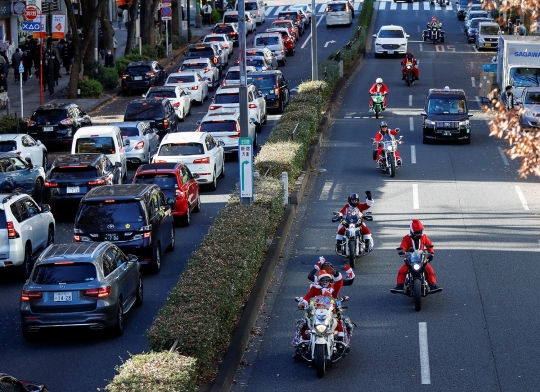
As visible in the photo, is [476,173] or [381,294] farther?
[476,173]

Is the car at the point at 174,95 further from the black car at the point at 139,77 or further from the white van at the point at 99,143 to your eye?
the white van at the point at 99,143

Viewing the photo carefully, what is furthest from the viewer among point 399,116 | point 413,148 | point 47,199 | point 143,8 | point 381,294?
point 143,8

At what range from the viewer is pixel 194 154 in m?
27.5

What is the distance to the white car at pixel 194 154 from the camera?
89.7ft

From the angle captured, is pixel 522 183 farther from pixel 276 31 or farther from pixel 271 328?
pixel 276 31

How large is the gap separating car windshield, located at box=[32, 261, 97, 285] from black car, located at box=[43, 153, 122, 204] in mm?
8671

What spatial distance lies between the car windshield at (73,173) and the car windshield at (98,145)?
3487 millimetres

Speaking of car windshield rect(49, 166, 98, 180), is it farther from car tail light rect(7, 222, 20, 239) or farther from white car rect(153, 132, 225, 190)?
car tail light rect(7, 222, 20, 239)

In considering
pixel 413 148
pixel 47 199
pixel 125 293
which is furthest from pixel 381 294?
pixel 413 148

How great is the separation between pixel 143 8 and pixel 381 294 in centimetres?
4468

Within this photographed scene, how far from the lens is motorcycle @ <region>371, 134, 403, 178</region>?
94.1 feet

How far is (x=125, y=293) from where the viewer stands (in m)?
16.4

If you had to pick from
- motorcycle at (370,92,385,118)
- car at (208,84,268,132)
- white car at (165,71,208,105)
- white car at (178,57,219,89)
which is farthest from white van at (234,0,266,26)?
car at (208,84,268,132)

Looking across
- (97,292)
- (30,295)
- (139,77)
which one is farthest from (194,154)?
(139,77)
